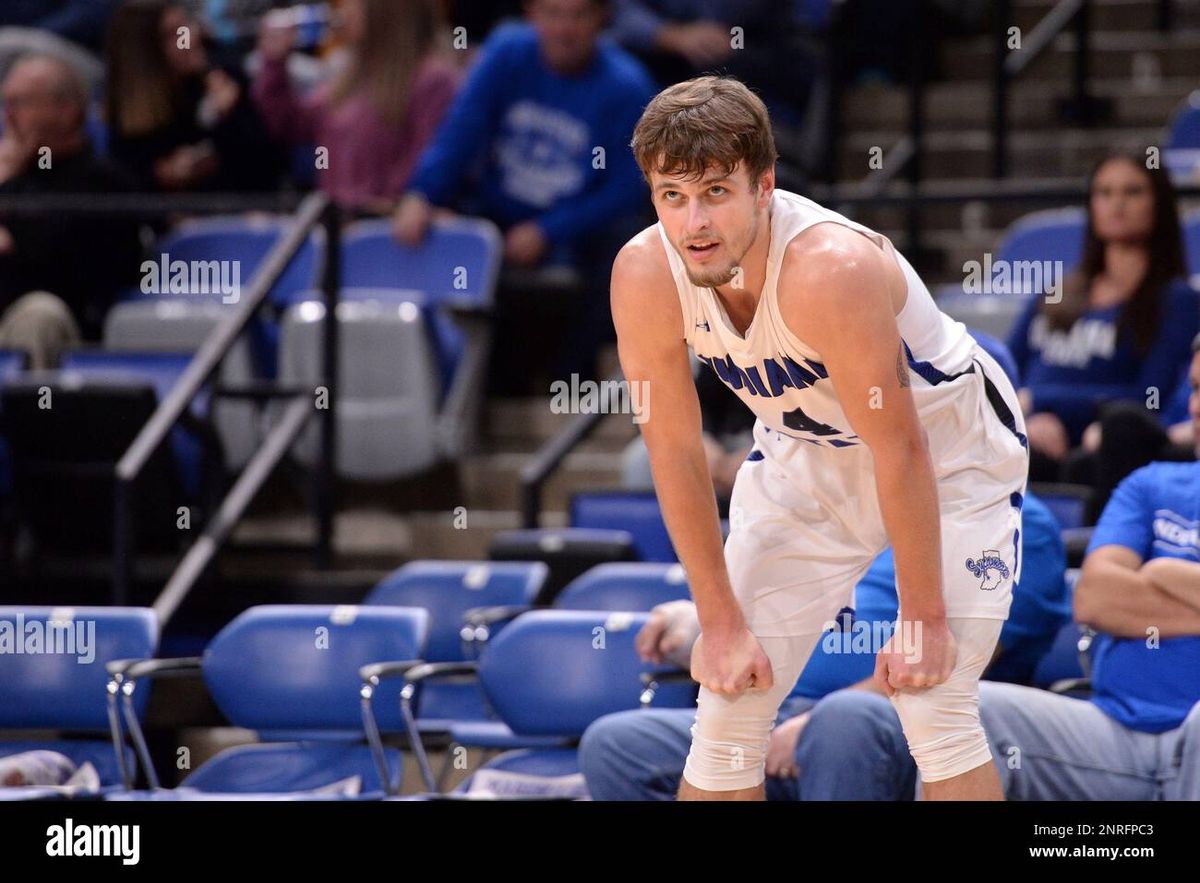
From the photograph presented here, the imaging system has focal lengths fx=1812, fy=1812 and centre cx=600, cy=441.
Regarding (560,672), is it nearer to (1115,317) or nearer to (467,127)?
(1115,317)

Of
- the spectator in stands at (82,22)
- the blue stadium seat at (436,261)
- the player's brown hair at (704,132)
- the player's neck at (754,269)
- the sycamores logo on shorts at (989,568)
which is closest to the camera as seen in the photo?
the player's brown hair at (704,132)

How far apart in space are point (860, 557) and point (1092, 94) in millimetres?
A: 5340

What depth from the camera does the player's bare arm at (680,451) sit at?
9.45 ft

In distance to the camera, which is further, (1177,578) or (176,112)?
(176,112)

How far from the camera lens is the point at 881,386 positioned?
2727mm

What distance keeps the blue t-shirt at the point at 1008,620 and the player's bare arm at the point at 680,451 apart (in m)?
0.90

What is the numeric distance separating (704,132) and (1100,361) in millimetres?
2920

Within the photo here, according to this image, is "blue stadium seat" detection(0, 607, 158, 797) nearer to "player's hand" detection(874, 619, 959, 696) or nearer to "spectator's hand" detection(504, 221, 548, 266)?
"player's hand" detection(874, 619, 959, 696)

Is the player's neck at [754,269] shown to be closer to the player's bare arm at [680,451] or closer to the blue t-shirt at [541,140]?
the player's bare arm at [680,451]

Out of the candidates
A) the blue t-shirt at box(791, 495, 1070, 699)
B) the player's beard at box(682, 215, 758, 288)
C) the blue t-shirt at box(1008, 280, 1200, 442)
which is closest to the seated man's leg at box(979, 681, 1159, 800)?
the blue t-shirt at box(791, 495, 1070, 699)

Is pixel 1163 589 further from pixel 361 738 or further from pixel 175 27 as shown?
pixel 175 27

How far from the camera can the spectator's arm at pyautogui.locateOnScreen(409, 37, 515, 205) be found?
6.62 metres

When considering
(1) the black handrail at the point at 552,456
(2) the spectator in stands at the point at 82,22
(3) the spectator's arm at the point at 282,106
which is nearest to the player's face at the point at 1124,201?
(1) the black handrail at the point at 552,456

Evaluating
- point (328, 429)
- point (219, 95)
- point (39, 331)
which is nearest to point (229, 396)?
point (328, 429)
